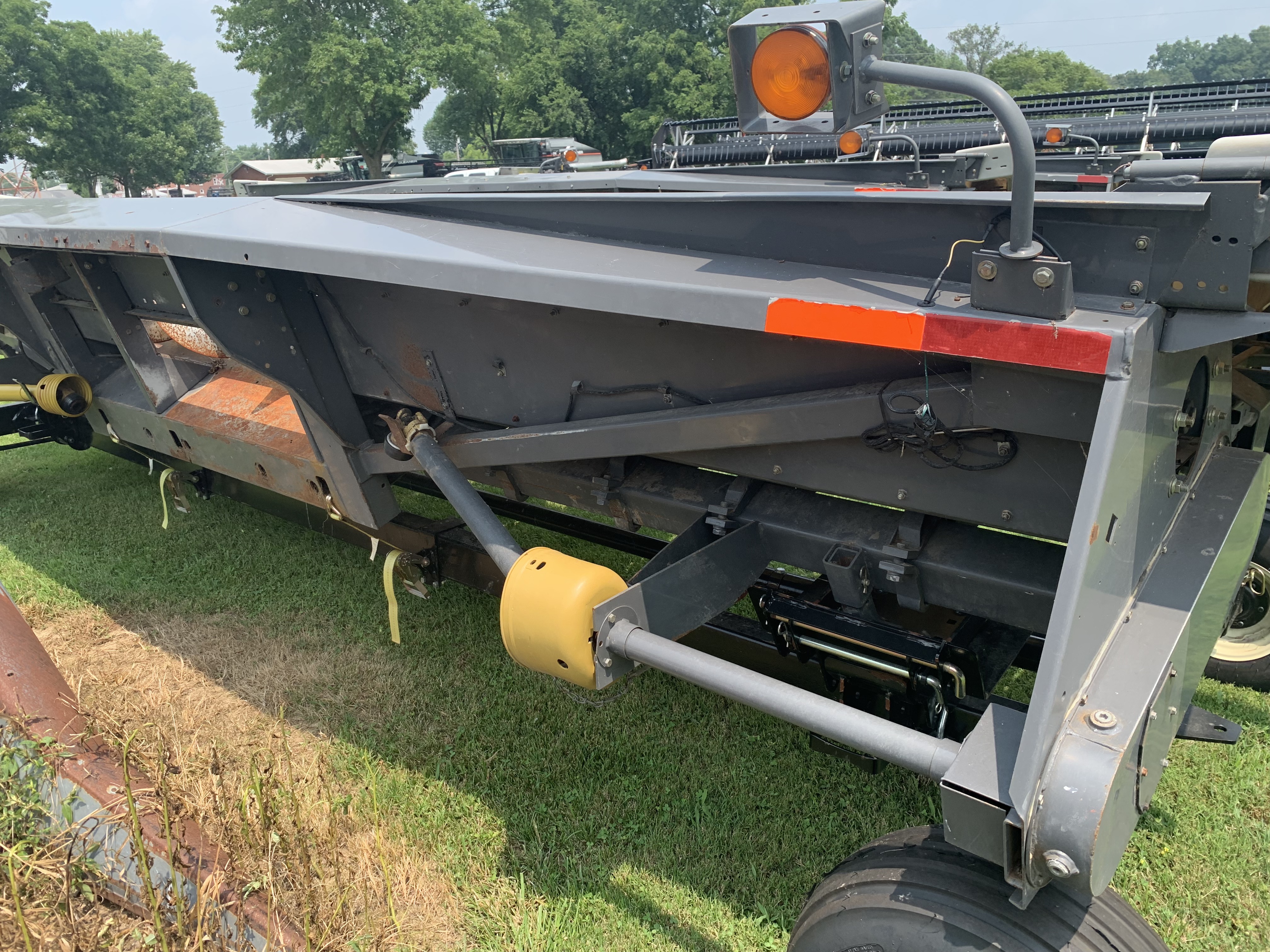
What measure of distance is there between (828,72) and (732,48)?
0.61 ft

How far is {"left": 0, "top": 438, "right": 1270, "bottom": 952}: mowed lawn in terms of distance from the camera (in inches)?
90.7

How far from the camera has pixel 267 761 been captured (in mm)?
2934

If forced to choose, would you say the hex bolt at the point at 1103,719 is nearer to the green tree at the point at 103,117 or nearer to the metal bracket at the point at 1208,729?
the metal bracket at the point at 1208,729

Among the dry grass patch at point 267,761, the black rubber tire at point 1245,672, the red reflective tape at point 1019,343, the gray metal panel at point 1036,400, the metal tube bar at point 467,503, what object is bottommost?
the black rubber tire at point 1245,672

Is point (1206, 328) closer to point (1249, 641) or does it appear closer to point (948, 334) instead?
point (948, 334)

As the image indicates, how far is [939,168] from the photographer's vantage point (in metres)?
3.29

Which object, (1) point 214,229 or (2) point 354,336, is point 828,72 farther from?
(2) point 354,336

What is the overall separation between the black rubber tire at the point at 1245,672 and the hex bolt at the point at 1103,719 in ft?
6.75

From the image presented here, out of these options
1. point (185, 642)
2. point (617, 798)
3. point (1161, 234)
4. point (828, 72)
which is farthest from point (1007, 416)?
point (185, 642)

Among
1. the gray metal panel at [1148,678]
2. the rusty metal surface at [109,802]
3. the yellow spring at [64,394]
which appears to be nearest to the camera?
the gray metal panel at [1148,678]

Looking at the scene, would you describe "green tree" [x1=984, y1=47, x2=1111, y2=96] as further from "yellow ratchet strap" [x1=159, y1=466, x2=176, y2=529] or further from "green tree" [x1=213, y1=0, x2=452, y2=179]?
"yellow ratchet strap" [x1=159, y1=466, x2=176, y2=529]

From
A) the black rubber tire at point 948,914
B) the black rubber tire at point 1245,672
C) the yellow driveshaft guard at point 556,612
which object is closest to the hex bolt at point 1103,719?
the black rubber tire at point 948,914

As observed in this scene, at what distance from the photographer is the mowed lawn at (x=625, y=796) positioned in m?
2.30

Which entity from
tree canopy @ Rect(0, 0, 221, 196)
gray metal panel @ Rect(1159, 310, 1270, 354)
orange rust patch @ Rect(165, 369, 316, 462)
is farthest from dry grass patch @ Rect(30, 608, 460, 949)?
tree canopy @ Rect(0, 0, 221, 196)
